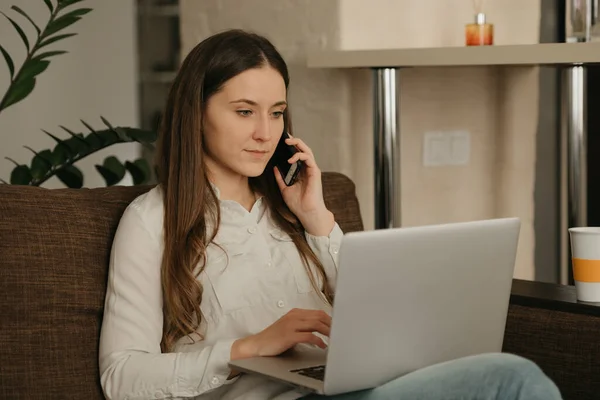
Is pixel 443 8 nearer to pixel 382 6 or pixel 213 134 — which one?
pixel 382 6

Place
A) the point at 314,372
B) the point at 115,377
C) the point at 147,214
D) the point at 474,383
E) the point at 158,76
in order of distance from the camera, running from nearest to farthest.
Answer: the point at 474,383
the point at 314,372
the point at 115,377
the point at 147,214
the point at 158,76

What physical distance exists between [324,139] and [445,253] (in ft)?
4.89

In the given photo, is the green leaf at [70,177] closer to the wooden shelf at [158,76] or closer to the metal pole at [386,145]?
the metal pole at [386,145]

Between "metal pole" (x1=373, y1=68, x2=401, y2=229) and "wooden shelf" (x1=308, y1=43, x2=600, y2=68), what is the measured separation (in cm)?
6

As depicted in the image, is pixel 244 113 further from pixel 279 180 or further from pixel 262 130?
pixel 279 180

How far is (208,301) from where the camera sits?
1884mm

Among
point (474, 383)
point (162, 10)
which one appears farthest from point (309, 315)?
point (162, 10)

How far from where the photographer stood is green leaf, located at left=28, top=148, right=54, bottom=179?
8.75 feet

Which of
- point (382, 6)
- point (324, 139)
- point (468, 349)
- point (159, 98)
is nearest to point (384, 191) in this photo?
point (324, 139)

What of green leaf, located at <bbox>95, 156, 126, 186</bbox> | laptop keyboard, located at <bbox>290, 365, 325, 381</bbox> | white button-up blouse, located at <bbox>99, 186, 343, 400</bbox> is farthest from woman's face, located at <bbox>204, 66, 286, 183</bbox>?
green leaf, located at <bbox>95, 156, 126, 186</bbox>

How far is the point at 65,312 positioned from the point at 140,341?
15 cm

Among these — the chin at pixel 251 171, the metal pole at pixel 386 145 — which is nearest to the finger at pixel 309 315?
the chin at pixel 251 171

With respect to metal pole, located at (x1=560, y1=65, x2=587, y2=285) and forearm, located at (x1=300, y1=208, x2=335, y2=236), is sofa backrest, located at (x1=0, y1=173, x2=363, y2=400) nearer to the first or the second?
forearm, located at (x1=300, y1=208, x2=335, y2=236)

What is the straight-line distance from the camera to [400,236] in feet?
4.90
